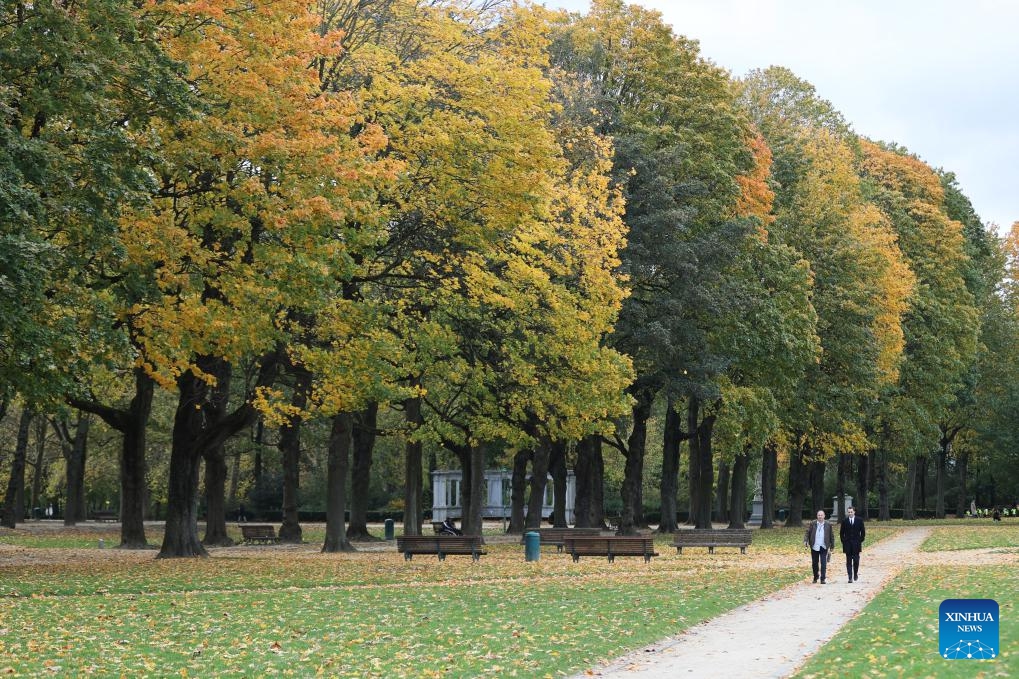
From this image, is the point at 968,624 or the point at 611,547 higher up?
the point at 968,624

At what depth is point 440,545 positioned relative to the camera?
31.5 metres

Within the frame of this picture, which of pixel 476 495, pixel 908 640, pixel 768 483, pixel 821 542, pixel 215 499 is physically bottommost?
pixel 908 640

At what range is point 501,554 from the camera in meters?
35.3

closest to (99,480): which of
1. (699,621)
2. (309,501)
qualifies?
(309,501)

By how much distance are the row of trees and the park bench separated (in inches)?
136

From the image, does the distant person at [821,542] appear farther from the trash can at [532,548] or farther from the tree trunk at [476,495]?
the tree trunk at [476,495]

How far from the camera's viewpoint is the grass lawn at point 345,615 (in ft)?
45.5

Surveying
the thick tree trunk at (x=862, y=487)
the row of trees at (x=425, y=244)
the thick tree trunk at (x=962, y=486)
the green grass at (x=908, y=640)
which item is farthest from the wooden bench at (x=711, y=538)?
the thick tree trunk at (x=962, y=486)

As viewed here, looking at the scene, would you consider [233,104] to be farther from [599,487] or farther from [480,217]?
[599,487]

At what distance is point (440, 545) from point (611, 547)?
4.29 metres

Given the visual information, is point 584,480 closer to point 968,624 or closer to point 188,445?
point 188,445

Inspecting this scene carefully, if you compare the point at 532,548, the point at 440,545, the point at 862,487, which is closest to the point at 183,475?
the point at 440,545

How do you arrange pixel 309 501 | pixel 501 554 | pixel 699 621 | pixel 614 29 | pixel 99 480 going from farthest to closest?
pixel 309 501 → pixel 99 480 → pixel 614 29 → pixel 501 554 → pixel 699 621

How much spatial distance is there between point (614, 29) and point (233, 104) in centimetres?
2485
